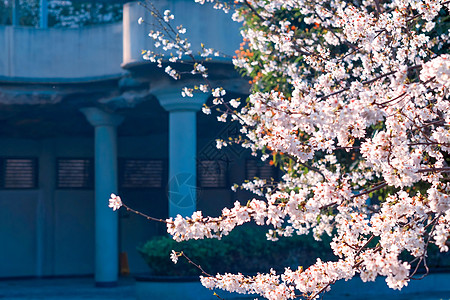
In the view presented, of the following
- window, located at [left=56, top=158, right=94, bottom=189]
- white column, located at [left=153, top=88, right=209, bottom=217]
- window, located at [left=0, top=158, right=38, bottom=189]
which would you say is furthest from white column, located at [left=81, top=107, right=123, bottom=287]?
window, located at [left=0, top=158, right=38, bottom=189]

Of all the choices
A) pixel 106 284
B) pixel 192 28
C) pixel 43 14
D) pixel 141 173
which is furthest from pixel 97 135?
pixel 192 28

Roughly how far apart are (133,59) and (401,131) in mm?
10944

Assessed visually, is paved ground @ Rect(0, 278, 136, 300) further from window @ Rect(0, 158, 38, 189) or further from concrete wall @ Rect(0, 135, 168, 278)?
window @ Rect(0, 158, 38, 189)

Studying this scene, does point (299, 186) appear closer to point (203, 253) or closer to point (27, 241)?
point (203, 253)

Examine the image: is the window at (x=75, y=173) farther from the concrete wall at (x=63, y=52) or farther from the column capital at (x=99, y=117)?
the concrete wall at (x=63, y=52)

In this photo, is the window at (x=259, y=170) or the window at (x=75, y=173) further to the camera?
the window at (x=259, y=170)

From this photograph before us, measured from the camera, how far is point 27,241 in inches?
854

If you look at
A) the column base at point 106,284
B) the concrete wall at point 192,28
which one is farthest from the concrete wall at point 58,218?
the concrete wall at point 192,28

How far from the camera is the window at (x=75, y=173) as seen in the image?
22.0 meters

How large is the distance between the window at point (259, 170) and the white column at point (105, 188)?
5.19 metres

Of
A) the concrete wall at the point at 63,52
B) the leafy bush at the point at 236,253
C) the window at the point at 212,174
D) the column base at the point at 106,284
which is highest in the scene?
the concrete wall at the point at 63,52

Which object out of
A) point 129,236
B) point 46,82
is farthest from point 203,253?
point 129,236

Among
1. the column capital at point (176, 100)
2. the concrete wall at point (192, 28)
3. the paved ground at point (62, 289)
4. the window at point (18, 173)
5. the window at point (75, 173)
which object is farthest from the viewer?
the window at point (75, 173)

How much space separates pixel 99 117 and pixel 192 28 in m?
4.29
